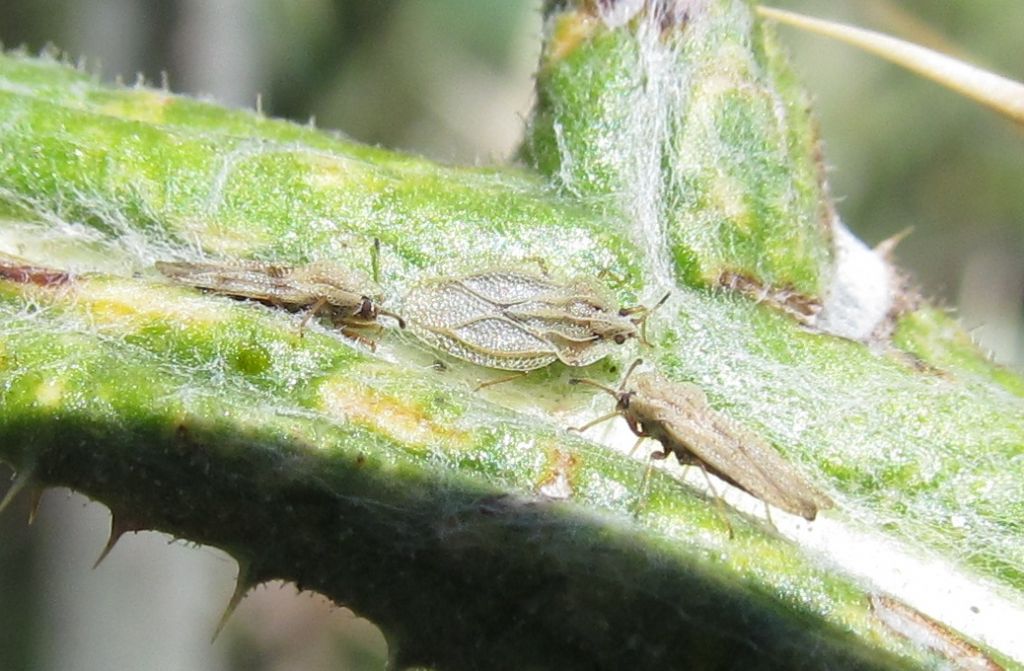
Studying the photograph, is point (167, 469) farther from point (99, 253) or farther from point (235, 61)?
point (235, 61)

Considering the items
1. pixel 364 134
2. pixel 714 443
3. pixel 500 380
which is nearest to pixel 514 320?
pixel 500 380

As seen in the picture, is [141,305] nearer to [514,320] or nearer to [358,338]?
[358,338]

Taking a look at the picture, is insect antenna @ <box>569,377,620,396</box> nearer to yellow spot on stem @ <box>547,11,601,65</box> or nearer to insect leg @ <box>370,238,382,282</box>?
insect leg @ <box>370,238,382,282</box>

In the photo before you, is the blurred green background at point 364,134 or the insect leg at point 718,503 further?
the blurred green background at point 364,134

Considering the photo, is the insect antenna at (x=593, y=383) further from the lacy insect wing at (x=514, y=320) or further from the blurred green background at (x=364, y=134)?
the blurred green background at (x=364, y=134)

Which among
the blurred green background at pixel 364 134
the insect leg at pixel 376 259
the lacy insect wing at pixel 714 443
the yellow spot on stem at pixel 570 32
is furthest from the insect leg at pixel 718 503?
the blurred green background at pixel 364 134

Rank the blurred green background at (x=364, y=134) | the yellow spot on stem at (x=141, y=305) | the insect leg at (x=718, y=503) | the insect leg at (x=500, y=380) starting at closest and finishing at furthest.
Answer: the insect leg at (x=718, y=503), the yellow spot on stem at (x=141, y=305), the insect leg at (x=500, y=380), the blurred green background at (x=364, y=134)
